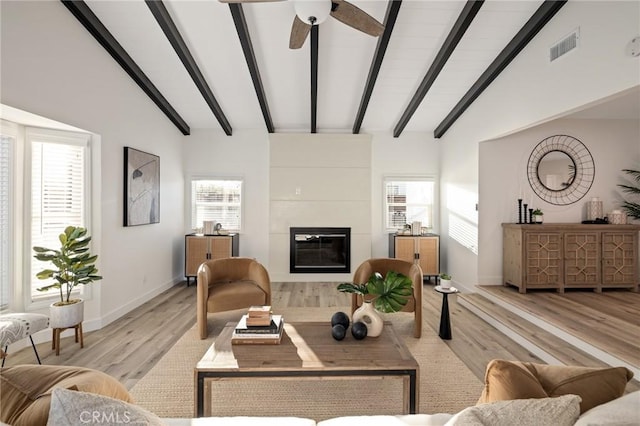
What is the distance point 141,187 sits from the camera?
4.49 meters

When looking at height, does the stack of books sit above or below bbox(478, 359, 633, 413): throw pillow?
below

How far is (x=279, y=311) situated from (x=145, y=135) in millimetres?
3109

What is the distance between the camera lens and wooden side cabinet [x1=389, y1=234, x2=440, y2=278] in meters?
5.66

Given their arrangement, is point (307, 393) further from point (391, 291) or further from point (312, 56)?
point (312, 56)

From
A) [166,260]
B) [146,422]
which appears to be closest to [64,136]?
[166,260]

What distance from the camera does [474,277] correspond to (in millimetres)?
4879

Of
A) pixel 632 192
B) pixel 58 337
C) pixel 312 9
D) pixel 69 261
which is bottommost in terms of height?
pixel 58 337

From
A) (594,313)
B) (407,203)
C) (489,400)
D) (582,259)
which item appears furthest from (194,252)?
(582,259)

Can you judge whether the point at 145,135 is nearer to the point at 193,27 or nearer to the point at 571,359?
the point at 193,27

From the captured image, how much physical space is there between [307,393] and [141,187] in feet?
11.7

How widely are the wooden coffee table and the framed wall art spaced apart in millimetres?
2818

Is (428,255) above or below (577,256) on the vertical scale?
below

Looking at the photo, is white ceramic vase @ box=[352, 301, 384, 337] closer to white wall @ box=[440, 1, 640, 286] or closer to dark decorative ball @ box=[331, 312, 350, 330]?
dark decorative ball @ box=[331, 312, 350, 330]

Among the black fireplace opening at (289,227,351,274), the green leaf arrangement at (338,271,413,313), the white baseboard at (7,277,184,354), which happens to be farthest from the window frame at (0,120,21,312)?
the black fireplace opening at (289,227,351,274)
